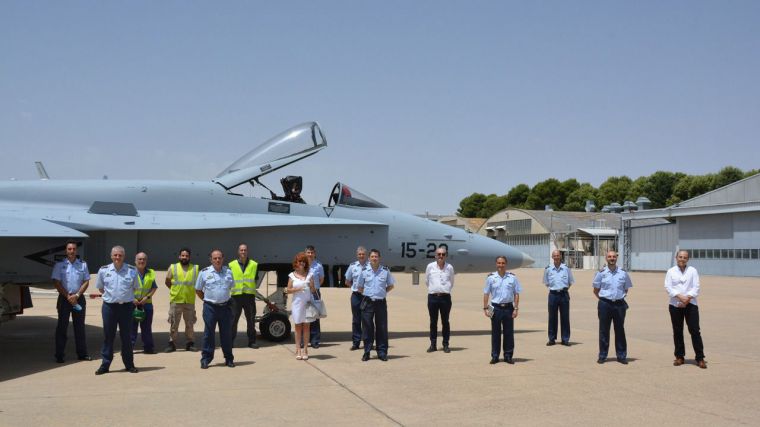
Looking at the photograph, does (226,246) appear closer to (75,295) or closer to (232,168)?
(232,168)

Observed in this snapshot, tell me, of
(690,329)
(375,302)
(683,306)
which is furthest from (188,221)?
(690,329)

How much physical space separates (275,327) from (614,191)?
265ft

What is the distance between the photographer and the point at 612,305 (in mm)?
9078

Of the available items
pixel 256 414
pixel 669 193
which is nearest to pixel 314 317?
pixel 256 414

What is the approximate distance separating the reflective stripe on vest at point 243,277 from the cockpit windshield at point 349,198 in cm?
229

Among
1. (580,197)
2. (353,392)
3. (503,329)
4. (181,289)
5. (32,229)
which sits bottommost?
(353,392)

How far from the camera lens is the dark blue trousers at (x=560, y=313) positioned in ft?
34.9

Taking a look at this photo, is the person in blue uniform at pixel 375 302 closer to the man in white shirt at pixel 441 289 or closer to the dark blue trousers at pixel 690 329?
the man in white shirt at pixel 441 289

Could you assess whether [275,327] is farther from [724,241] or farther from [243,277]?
[724,241]

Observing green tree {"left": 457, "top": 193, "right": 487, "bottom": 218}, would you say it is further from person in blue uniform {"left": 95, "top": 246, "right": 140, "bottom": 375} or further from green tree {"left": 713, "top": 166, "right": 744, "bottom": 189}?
person in blue uniform {"left": 95, "top": 246, "right": 140, "bottom": 375}

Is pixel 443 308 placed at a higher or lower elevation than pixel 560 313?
higher

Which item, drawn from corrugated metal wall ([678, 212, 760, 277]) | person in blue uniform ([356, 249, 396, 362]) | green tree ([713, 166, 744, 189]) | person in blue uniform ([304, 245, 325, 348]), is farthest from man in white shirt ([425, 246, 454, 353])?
green tree ([713, 166, 744, 189])

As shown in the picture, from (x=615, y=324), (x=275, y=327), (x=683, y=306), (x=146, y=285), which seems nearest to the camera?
(x=683, y=306)

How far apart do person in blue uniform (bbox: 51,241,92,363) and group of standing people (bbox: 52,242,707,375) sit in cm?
1
